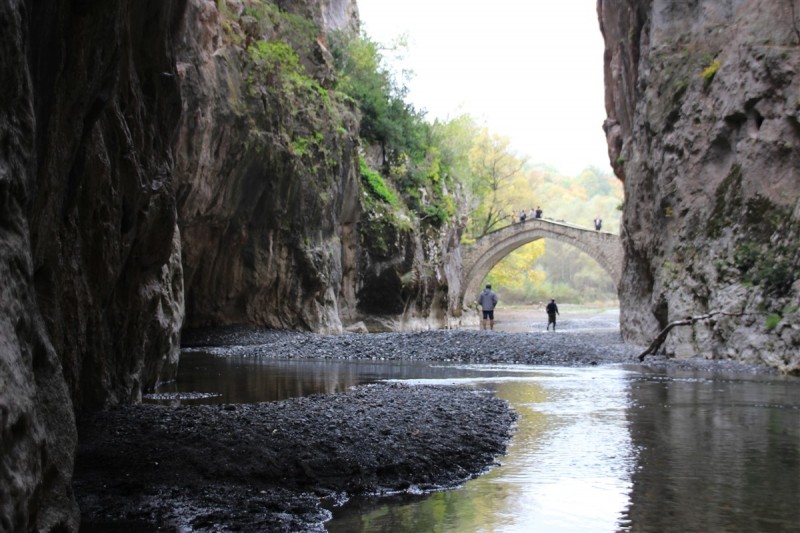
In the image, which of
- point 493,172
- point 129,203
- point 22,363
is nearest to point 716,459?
point 22,363

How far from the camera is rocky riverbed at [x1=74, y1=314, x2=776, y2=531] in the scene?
5.50 m

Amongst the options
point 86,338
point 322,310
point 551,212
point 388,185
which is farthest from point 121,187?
point 551,212

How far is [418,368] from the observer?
17.6 meters

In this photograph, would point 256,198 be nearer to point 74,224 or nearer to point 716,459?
point 74,224

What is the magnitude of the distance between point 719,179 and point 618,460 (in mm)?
14624

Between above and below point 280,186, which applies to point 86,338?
below

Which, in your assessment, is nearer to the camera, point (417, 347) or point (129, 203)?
point (129, 203)

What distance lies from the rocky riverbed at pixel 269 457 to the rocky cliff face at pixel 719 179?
8781 mm

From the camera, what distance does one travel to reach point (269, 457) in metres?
6.53

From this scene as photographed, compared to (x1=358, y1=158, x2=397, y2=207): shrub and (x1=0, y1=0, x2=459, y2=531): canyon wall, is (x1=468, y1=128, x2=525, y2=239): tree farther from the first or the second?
(x1=0, y1=0, x2=459, y2=531): canyon wall

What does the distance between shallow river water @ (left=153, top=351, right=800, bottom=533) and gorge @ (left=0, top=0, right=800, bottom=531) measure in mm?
2136

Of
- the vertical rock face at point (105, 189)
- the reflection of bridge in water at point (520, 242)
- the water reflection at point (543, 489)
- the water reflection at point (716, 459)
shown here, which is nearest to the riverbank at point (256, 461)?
the water reflection at point (543, 489)

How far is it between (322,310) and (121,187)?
71.6ft

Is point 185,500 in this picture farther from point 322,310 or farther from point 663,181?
point 322,310
